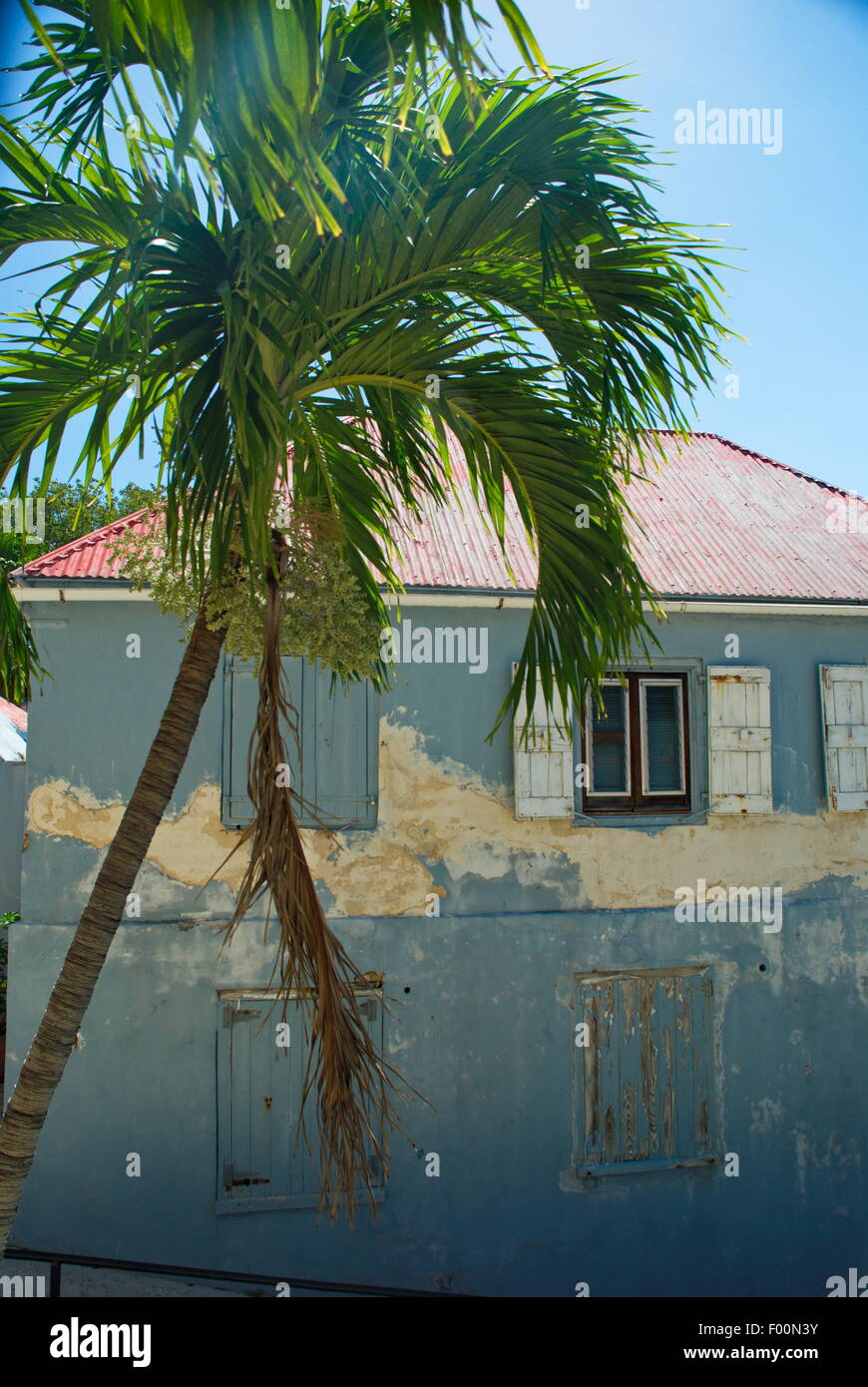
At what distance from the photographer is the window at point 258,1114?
719cm

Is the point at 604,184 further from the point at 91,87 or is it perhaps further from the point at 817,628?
the point at 817,628

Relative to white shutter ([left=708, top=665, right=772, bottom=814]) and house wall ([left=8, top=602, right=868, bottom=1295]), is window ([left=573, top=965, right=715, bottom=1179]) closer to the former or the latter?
house wall ([left=8, top=602, right=868, bottom=1295])

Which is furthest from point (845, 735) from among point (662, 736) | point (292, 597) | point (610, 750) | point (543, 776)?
point (292, 597)

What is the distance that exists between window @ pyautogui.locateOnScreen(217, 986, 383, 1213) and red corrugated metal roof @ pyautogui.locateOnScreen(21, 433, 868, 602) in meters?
3.26

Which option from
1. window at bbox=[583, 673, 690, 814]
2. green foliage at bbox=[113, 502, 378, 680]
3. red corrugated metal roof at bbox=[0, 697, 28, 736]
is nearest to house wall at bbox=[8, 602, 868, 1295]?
window at bbox=[583, 673, 690, 814]

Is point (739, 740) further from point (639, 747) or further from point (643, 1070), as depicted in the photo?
point (643, 1070)

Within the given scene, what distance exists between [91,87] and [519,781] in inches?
221

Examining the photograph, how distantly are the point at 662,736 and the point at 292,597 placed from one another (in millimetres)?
5463

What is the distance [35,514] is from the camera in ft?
15.8

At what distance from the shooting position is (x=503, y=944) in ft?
25.3

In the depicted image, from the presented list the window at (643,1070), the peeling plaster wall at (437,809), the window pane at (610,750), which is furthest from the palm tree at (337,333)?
the window at (643,1070)

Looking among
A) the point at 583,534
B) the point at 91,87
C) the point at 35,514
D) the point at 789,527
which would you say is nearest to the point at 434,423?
the point at 583,534

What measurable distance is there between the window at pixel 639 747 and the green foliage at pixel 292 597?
4.84 metres

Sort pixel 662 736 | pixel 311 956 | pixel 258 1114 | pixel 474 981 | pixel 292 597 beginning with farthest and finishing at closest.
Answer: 1. pixel 662 736
2. pixel 474 981
3. pixel 258 1114
4. pixel 292 597
5. pixel 311 956
